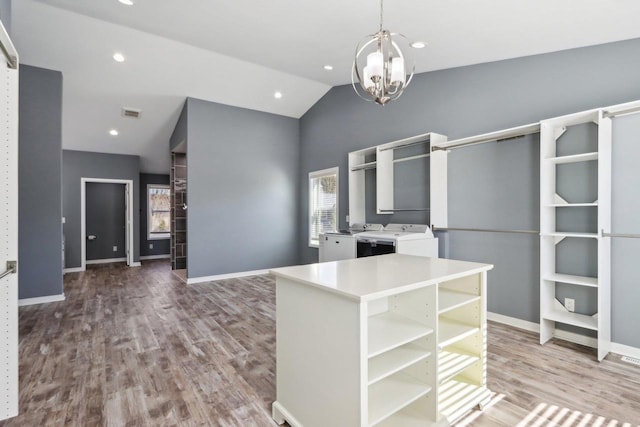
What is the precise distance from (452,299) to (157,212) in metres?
8.65

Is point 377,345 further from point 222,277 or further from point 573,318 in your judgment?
point 222,277

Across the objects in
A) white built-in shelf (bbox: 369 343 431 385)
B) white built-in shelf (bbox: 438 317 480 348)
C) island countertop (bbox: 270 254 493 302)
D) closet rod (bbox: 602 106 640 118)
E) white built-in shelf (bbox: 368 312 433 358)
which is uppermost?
closet rod (bbox: 602 106 640 118)

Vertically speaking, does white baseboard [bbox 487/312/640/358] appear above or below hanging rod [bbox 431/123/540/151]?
below

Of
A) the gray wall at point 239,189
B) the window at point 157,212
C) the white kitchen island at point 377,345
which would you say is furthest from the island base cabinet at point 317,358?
the window at point 157,212

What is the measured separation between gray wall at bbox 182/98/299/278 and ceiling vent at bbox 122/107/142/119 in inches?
42.1

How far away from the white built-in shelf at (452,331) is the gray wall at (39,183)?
5.15m

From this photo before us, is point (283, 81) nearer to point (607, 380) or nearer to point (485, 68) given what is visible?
point (485, 68)

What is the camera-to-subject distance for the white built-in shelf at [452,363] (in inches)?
71.7

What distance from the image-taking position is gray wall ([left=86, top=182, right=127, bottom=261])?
25.4 feet

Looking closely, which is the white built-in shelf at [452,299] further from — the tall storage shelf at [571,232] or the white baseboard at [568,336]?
the white baseboard at [568,336]

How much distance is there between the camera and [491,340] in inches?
117

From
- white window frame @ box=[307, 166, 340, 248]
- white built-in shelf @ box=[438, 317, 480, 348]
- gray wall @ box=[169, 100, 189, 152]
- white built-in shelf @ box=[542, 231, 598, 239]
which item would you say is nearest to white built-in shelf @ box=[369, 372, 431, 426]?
white built-in shelf @ box=[438, 317, 480, 348]

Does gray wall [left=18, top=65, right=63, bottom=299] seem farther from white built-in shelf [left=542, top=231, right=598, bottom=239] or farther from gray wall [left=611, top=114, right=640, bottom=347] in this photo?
gray wall [left=611, top=114, right=640, bottom=347]

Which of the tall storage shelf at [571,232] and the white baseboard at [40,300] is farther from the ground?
the tall storage shelf at [571,232]
